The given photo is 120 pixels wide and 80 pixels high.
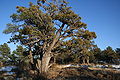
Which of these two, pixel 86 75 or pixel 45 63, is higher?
A: pixel 45 63

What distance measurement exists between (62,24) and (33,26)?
4.11 metres

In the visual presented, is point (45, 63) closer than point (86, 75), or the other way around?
point (86, 75)

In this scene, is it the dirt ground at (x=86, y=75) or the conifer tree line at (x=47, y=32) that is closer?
the dirt ground at (x=86, y=75)

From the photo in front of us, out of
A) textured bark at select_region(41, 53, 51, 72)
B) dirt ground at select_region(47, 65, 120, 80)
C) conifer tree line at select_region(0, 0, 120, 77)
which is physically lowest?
dirt ground at select_region(47, 65, 120, 80)

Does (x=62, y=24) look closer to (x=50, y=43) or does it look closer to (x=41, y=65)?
(x=50, y=43)

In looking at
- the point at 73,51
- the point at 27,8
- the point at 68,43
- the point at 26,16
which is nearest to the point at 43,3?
the point at 27,8

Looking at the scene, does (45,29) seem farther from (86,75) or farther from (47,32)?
(86,75)

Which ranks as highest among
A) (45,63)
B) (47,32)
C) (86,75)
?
(47,32)

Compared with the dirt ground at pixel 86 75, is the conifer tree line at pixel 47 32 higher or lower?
higher

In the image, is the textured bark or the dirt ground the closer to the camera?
the dirt ground

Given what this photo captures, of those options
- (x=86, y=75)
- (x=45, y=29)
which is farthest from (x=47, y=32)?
(x=86, y=75)

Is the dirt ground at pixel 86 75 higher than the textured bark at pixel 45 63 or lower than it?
lower

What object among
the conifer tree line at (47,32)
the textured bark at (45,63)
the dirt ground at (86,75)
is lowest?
the dirt ground at (86,75)

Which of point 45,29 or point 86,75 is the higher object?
Result: point 45,29
